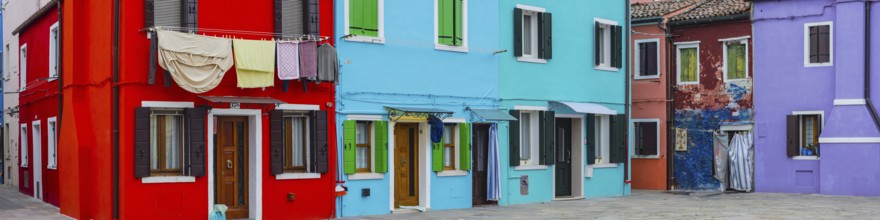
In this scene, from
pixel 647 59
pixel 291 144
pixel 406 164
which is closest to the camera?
pixel 291 144

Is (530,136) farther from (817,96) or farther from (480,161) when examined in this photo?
(817,96)

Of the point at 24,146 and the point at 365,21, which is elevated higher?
the point at 365,21

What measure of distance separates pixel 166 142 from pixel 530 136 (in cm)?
922

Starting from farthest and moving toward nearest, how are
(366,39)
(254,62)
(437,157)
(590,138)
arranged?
1. (590,138)
2. (437,157)
3. (366,39)
4. (254,62)

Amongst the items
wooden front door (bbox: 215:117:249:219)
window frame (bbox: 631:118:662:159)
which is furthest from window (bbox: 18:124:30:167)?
window frame (bbox: 631:118:662:159)

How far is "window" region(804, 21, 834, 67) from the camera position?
2527 cm

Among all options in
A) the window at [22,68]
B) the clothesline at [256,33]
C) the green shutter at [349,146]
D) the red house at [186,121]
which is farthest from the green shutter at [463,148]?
the window at [22,68]

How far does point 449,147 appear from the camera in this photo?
2084 centimetres

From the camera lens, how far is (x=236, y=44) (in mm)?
16484

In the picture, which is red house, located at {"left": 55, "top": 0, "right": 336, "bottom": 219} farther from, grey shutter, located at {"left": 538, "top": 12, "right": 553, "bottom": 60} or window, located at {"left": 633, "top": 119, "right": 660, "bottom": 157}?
window, located at {"left": 633, "top": 119, "right": 660, "bottom": 157}

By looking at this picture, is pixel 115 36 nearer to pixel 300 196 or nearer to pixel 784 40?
pixel 300 196

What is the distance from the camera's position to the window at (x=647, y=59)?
92.3 feet

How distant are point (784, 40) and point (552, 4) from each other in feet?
23.3

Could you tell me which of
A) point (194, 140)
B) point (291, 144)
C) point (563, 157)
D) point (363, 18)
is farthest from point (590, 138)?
point (194, 140)
